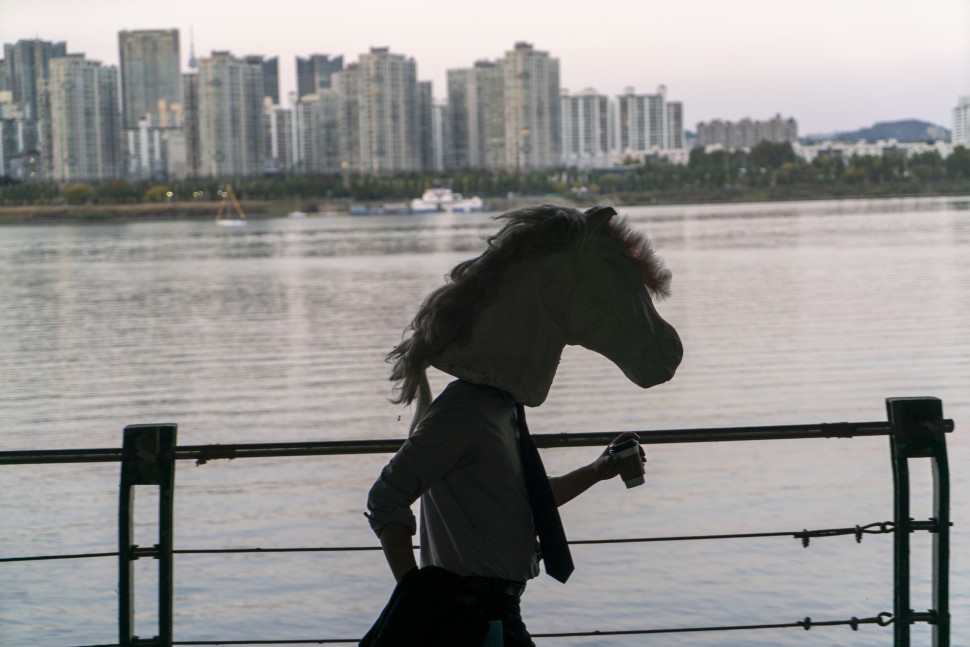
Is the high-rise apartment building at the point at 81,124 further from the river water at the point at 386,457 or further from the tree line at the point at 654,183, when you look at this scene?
the river water at the point at 386,457

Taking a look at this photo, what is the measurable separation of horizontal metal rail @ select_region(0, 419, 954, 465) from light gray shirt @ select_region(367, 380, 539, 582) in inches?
16.9

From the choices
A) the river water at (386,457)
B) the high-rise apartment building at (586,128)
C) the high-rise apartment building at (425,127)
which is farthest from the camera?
the high-rise apartment building at (586,128)

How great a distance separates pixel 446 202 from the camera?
139625mm

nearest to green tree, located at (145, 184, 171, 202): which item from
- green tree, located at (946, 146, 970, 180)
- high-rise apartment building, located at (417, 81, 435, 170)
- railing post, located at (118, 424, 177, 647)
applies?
high-rise apartment building, located at (417, 81, 435, 170)

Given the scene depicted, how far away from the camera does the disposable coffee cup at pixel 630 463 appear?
204 centimetres

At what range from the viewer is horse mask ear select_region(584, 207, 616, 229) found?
1942 mm

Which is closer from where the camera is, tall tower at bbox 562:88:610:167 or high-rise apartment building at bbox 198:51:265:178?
high-rise apartment building at bbox 198:51:265:178

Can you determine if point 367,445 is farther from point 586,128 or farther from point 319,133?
point 586,128

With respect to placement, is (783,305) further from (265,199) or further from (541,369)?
(265,199)

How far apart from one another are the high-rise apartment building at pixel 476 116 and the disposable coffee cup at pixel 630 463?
162 m

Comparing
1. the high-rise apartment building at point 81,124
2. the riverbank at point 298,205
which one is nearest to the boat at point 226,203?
the riverbank at point 298,205

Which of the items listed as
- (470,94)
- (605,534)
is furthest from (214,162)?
(605,534)

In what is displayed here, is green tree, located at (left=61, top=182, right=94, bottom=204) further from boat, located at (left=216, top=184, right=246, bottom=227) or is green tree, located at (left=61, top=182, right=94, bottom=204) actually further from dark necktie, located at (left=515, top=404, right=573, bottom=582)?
dark necktie, located at (left=515, top=404, right=573, bottom=582)

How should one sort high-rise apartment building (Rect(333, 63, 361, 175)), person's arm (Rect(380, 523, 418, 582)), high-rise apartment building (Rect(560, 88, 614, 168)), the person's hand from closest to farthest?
person's arm (Rect(380, 523, 418, 582)), the person's hand, high-rise apartment building (Rect(333, 63, 361, 175)), high-rise apartment building (Rect(560, 88, 614, 168))
